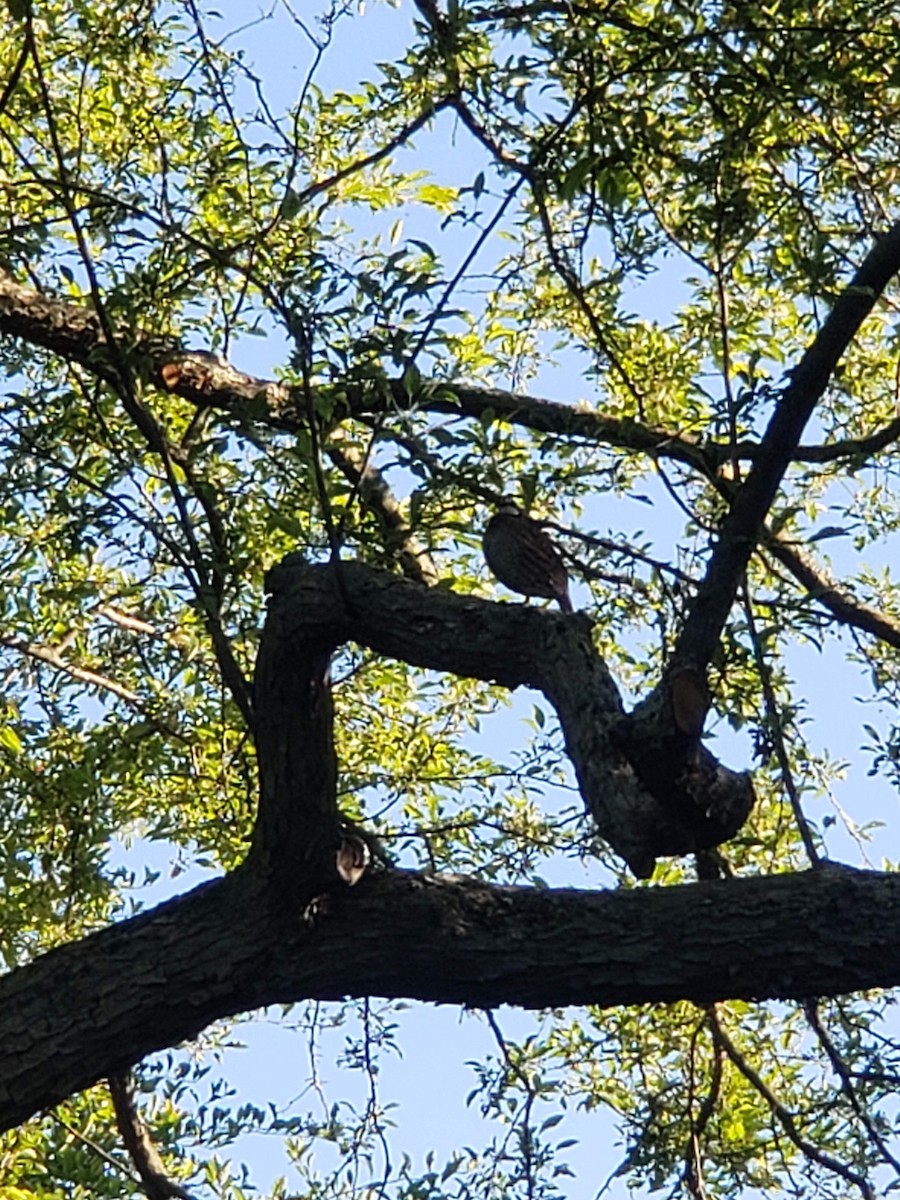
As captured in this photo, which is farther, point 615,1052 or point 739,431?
point 615,1052

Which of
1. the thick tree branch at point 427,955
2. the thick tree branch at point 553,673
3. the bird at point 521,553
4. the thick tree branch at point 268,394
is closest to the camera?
the thick tree branch at point 553,673

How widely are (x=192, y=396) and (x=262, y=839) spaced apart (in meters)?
2.17

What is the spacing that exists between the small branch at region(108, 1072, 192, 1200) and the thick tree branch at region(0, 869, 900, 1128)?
0.82 m

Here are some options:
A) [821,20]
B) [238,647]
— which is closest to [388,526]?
[238,647]

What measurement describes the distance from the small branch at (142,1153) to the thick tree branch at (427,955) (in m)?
0.82

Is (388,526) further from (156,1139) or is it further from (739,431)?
(156,1139)

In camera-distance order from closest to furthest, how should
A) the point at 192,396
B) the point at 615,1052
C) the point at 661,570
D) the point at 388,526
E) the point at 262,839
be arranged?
the point at 262,839
the point at 661,570
the point at 388,526
the point at 615,1052
the point at 192,396

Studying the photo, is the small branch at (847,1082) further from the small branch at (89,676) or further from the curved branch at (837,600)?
the small branch at (89,676)

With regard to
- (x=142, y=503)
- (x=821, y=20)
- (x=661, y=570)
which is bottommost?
(x=661, y=570)

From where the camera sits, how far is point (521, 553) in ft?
12.8

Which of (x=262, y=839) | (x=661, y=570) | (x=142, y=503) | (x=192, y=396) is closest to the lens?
(x=262, y=839)

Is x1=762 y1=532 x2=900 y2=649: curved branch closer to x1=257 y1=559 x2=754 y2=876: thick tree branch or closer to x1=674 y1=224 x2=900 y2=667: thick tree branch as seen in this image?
x1=674 y1=224 x2=900 y2=667: thick tree branch

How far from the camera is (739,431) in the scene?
3.82 meters

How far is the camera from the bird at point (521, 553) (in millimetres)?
3887
